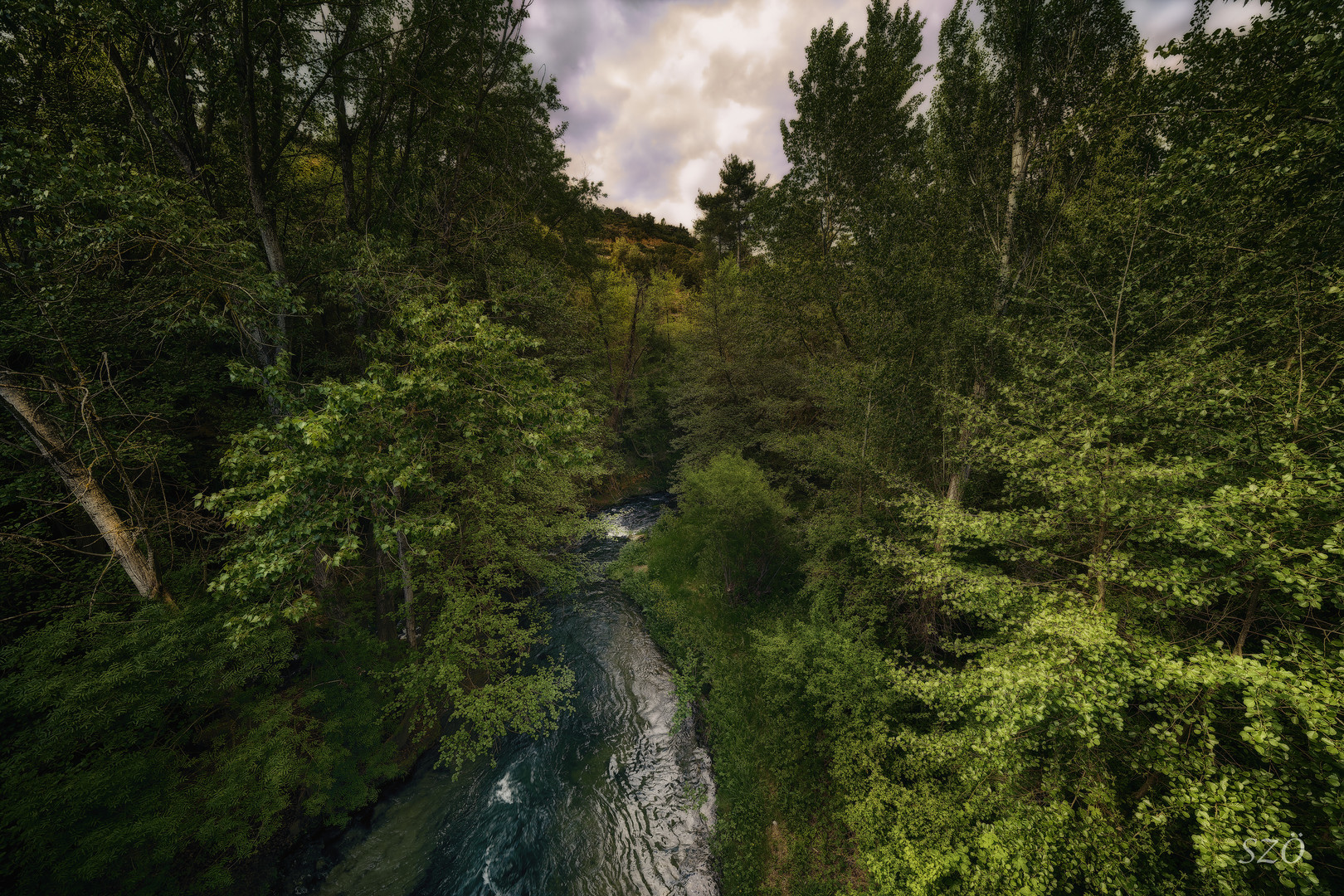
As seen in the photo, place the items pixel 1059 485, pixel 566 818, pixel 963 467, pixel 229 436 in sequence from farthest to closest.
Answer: pixel 963 467
pixel 566 818
pixel 229 436
pixel 1059 485

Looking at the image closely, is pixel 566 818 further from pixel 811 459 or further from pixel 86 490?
pixel 811 459

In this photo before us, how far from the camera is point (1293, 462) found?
3.83 m

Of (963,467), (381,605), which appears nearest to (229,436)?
(381,605)

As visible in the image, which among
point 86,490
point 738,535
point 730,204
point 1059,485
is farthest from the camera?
point 730,204

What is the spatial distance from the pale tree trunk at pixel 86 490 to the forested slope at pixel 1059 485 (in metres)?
11.6

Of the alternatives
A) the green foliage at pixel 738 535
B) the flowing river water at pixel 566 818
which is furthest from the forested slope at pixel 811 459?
the flowing river water at pixel 566 818

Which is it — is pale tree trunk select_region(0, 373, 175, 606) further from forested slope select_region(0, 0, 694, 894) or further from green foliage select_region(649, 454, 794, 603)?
green foliage select_region(649, 454, 794, 603)

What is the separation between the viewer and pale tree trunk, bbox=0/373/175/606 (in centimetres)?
566

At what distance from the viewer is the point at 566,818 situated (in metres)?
8.64

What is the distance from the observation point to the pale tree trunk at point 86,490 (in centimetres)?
566

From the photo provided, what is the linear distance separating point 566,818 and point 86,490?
10.2 m

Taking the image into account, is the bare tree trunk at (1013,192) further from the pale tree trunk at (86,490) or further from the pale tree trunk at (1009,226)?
the pale tree trunk at (86,490)

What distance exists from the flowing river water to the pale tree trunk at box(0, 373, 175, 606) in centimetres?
623
